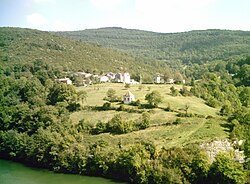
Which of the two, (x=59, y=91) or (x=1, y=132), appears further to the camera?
(x=59, y=91)

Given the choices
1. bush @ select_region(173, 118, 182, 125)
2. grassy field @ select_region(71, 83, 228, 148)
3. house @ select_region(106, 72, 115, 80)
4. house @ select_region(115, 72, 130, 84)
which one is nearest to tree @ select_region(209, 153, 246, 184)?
grassy field @ select_region(71, 83, 228, 148)

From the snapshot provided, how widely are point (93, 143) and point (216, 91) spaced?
39.6 m


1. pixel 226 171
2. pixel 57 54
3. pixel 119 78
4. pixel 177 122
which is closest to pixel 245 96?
pixel 177 122

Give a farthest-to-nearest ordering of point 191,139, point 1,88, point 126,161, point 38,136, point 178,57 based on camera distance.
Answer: point 178,57, point 1,88, point 38,136, point 191,139, point 126,161

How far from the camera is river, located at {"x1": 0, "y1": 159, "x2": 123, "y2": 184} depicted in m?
47.4

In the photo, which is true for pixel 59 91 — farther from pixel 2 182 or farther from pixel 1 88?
pixel 2 182

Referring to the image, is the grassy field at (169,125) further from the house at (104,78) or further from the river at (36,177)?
the house at (104,78)

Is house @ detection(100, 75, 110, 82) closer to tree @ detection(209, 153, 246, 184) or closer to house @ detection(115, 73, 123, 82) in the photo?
house @ detection(115, 73, 123, 82)

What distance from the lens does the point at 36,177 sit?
1971 inches

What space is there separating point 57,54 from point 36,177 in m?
73.5

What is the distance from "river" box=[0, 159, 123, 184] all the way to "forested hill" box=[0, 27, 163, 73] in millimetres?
56368

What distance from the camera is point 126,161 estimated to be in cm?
4566

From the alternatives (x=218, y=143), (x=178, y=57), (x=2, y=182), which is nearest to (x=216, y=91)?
(x=218, y=143)

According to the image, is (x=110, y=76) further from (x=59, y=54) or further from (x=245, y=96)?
(x=245, y=96)
